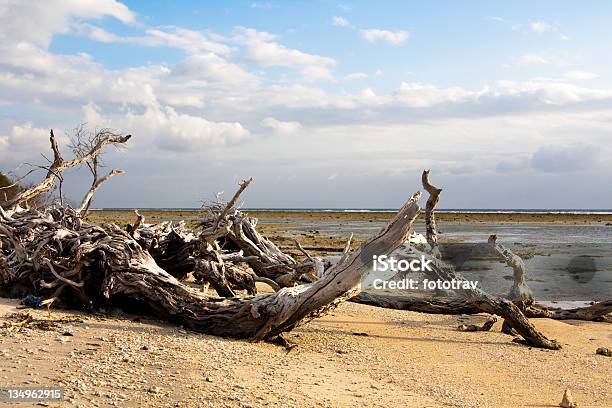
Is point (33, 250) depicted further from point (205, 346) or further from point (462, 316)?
point (462, 316)

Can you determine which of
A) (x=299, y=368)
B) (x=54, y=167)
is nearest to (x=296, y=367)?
(x=299, y=368)

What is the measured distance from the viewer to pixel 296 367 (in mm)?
6668

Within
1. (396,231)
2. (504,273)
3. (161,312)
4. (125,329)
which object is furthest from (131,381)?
(504,273)

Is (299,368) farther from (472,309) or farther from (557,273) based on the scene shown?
(557,273)

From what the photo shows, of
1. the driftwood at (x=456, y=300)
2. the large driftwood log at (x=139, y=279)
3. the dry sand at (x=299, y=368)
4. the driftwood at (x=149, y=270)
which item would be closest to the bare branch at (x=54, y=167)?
the driftwood at (x=149, y=270)

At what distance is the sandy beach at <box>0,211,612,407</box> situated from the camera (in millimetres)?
5312

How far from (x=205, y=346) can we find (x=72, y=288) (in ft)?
8.94

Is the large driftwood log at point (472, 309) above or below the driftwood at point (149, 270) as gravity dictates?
below

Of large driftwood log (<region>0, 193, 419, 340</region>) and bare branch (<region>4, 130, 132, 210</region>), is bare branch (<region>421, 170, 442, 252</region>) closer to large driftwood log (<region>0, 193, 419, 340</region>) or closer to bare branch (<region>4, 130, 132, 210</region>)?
large driftwood log (<region>0, 193, 419, 340</region>)

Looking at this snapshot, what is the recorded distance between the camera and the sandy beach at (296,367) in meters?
5.31

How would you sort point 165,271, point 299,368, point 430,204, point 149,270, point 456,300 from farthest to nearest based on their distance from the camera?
point 456,300 < point 430,204 < point 165,271 < point 149,270 < point 299,368

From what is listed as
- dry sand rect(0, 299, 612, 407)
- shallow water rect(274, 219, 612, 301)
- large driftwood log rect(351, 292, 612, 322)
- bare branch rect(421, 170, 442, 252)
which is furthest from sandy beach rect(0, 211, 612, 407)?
shallow water rect(274, 219, 612, 301)

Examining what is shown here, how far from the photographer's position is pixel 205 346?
22.8 feet

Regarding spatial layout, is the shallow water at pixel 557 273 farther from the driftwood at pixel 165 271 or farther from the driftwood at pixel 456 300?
the driftwood at pixel 165 271
